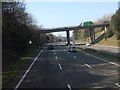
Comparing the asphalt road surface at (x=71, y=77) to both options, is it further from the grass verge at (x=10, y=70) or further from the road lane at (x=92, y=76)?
the grass verge at (x=10, y=70)

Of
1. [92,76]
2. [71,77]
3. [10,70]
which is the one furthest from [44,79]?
[10,70]

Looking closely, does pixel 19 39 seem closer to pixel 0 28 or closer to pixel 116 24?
pixel 0 28

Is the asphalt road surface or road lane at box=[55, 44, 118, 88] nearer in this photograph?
the asphalt road surface

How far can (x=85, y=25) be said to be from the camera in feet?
492

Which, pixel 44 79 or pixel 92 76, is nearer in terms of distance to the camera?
pixel 44 79

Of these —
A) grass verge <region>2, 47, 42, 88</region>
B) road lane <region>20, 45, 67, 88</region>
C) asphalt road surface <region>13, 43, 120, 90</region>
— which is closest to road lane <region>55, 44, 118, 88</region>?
asphalt road surface <region>13, 43, 120, 90</region>

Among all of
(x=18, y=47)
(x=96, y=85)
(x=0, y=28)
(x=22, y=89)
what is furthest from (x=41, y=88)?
(x=18, y=47)

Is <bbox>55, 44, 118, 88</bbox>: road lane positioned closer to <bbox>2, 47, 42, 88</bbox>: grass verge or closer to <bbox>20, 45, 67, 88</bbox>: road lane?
<bbox>20, 45, 67, 88</bbox>: road lane

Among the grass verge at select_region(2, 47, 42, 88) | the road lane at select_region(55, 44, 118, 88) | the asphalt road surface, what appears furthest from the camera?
the grass verge at select_region(2, 47, 42, 88)

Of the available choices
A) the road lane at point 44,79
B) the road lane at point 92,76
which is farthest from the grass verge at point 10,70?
the road lane at point 92,76

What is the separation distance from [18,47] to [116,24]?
4386cm

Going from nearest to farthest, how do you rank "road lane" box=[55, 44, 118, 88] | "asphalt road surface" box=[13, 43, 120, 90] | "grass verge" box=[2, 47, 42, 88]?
1. "asphalt road surface" box=[13, 43, 120, 90]
2. "road lane" box=[55, 44, 118, 88]
3. "grass verge" box=[2, 47, 42, 88]

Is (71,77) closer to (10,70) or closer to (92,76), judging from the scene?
(92,76)

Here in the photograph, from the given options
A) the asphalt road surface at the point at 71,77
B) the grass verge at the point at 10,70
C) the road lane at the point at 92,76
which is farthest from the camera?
the grass verge at the point at 10,70
